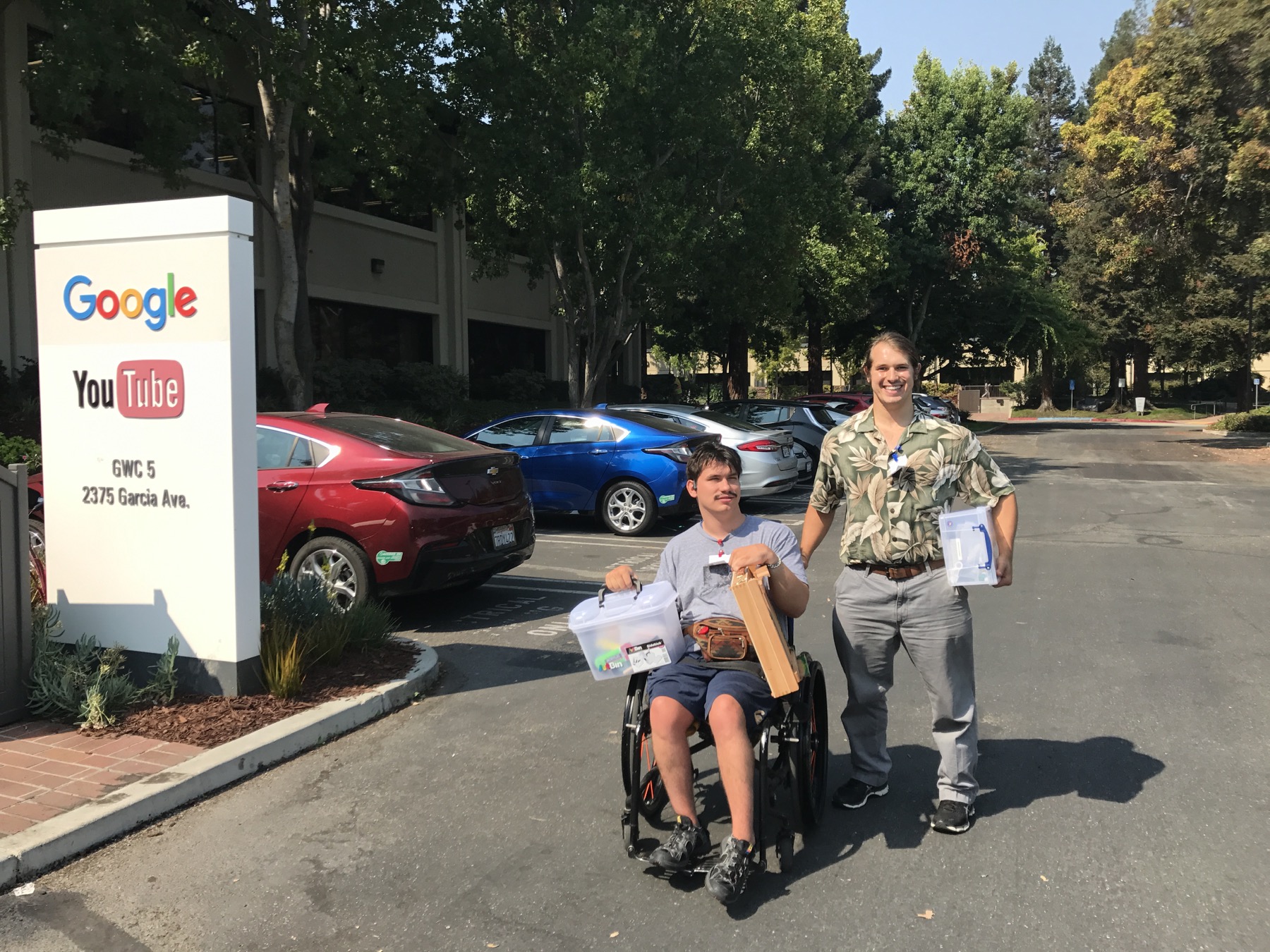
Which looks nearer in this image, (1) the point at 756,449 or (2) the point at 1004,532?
(2) the point at 1004,532

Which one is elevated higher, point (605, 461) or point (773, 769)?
point (605, 461)

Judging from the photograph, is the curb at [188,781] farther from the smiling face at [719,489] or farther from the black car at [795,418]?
the black car at [795,418]

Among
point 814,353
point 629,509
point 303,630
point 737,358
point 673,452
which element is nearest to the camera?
point 303,630

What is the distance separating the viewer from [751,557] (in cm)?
360

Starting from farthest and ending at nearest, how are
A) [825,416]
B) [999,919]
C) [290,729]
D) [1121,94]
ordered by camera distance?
[1121,94] → [825,416] → [290,729] → [999,919]

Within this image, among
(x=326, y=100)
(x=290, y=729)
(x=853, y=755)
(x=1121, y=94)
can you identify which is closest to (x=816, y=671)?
(x=853, y=755)

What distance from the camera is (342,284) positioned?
852 inches

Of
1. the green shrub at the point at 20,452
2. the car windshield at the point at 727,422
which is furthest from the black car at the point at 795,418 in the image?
the green shrub at the point at 20,452

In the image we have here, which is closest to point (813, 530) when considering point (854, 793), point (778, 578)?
point (778, 578)

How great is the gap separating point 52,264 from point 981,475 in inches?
189

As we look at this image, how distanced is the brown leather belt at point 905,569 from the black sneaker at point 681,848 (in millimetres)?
1167

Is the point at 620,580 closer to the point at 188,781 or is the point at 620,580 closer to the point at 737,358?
the point at 188,781

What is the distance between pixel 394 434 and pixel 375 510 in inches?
38.1

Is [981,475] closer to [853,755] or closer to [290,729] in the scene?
[853,755]
